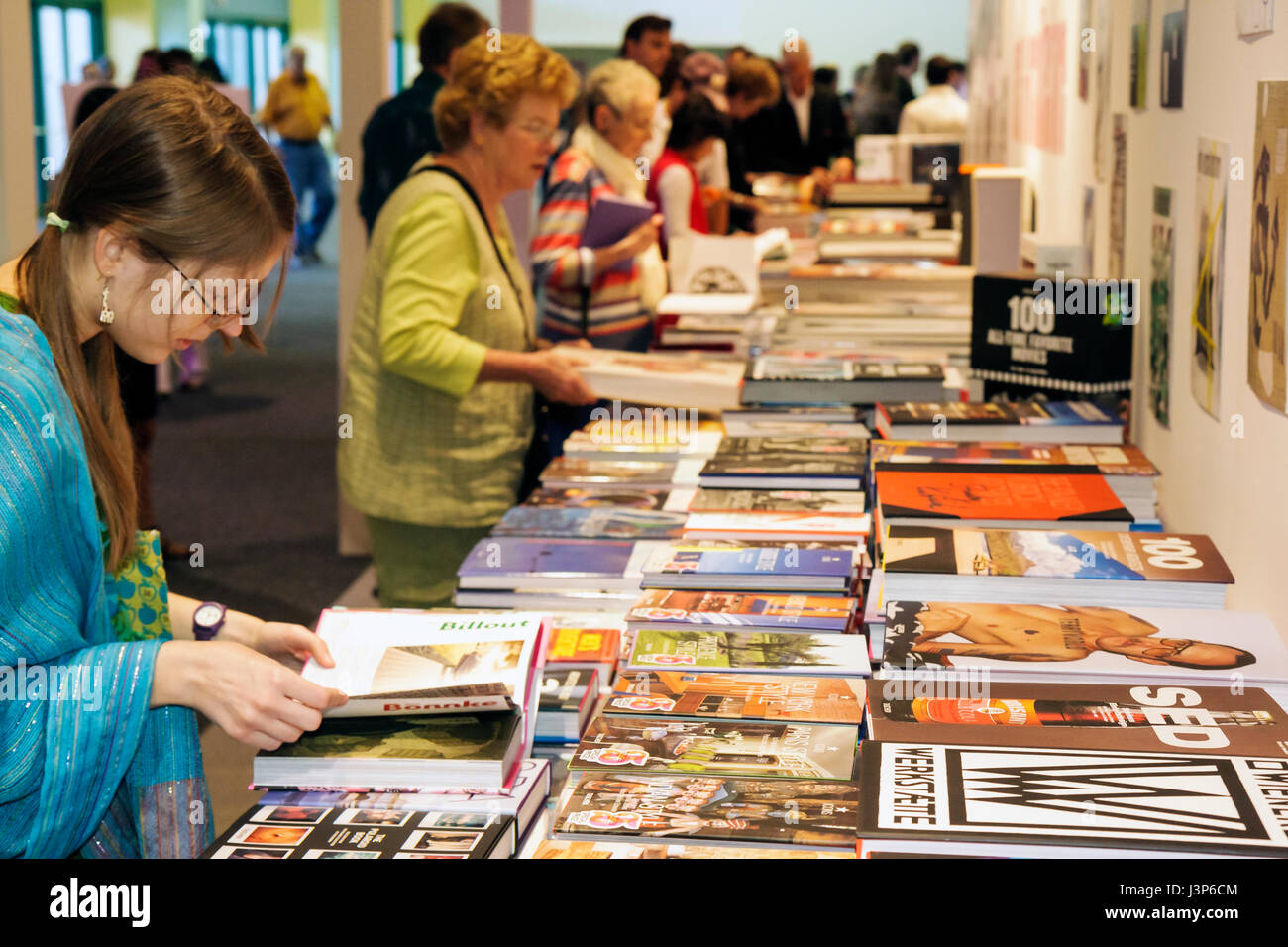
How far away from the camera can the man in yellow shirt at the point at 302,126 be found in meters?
13.4

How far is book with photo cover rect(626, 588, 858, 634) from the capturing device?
160cm

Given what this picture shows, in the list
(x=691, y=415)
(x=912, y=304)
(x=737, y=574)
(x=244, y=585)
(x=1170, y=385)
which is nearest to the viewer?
(x=737, y=574)

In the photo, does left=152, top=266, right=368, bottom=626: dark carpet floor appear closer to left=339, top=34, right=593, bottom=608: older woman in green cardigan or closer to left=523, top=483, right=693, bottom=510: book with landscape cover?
left=339, top=34, right=593, bottom=608: older woman in green cardigan

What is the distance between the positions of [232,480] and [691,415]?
13.2 ft

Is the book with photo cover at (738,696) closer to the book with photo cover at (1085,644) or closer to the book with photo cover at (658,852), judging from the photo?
the book with photo cover at (1085,644)

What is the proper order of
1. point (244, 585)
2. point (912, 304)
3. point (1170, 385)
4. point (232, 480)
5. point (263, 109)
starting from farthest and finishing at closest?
point (263, 109) → point (232, 480) → point (244, 585) → point (912, 304) → point (1170, 385)

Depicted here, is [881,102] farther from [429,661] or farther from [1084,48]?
[429,661]

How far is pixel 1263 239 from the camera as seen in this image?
1.53 metres

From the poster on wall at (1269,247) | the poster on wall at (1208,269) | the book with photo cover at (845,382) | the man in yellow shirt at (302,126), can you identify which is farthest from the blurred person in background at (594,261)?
the man in yellow shirt at (302,126)

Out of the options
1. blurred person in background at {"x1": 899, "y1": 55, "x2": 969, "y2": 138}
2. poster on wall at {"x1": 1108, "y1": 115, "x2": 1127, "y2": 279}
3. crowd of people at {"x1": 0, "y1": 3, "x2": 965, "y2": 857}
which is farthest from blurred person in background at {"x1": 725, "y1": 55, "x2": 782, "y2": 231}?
poster on wall at {"x1": 1108, "y1": 115, "x2": 1127, "y2": 279}

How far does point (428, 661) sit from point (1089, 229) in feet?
7.23

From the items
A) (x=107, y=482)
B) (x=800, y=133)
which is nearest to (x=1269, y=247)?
(x=107, y=482)

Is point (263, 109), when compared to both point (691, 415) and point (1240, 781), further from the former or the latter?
point (1240, 781)
